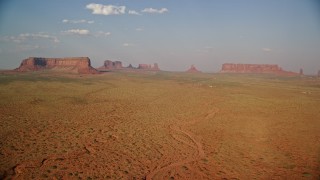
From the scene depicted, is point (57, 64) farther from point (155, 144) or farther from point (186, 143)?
point (186, 143)

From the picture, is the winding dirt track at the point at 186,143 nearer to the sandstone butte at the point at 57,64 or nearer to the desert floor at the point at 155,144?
the desert floor at the point at 155,144

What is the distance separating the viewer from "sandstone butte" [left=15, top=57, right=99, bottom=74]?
118188mm

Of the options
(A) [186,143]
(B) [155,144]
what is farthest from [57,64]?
(A) [186,143]

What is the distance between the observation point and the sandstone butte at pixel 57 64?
118 meters

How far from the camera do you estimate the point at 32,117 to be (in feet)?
79.3

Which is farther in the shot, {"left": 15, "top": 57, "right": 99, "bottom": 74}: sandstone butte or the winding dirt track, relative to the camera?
{"left": 15, "top": 57, "right": 99, "bottom": 74}: sandstone butte

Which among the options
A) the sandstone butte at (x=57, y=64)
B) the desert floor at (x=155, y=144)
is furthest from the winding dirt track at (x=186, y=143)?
the sandstone butte at (x=57, y=64)

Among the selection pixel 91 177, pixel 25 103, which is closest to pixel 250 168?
pixel 91 177

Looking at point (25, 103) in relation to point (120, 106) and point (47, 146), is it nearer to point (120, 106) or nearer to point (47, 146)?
point (120, 106)

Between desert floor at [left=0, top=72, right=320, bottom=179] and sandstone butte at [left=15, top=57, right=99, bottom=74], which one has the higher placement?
sandstone butte at [left=15, top=57, right=99, bottom=74]

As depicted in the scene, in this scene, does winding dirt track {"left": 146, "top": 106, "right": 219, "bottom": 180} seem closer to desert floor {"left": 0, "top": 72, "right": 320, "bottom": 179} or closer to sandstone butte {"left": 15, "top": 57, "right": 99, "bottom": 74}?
desert floor {"left": 0, "top": 72, "right": 320, "bottom": 179}

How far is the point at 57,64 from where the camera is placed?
127 m

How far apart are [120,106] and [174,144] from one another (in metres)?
16.4

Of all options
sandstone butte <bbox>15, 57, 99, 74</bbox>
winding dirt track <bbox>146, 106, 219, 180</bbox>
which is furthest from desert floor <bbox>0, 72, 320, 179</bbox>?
sandstone butte <bbox>15, 57, 99, 74</bbox>
